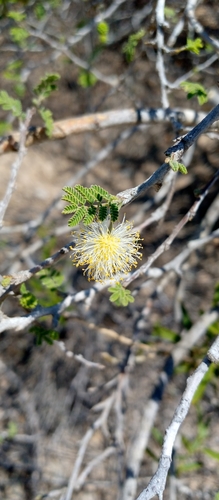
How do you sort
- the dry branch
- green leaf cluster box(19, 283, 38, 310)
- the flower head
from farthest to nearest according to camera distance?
the dry branch < green leaf cluster box(19, 283, 38, 310) < the flower head

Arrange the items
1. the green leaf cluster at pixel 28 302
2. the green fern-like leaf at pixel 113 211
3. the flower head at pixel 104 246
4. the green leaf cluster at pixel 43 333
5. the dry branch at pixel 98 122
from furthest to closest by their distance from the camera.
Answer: the dry branch at pixel 98 122, the green leaf cluster at pixel 43 333, the green leaf cluster at pixel 28 302, the flower head at pixel 104 246, the green fern-like leaf at pixel 113 211

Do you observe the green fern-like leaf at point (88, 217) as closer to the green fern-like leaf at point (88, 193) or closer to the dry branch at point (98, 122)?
the green fern-like leaf at point (88, 193)

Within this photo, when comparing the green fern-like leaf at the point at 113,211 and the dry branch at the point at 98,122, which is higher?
the dry branch at the point at 98,122

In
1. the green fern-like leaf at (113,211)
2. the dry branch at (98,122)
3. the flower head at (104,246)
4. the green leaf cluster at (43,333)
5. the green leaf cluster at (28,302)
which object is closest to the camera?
the green fern-like leaf at (113,211)

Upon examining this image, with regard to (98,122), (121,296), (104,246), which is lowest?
(121,296)

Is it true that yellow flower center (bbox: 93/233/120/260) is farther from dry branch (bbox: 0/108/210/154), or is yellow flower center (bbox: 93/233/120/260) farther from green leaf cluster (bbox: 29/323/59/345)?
dry branch (bbox: 0/108/210/154)

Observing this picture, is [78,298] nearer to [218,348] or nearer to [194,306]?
[218,348]

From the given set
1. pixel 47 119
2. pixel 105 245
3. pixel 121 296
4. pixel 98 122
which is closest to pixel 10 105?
pixel 47 119

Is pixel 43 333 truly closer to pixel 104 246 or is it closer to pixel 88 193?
pixel 104 246

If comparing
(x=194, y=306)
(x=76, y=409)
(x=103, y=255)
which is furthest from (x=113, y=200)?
(x=76, y=409)

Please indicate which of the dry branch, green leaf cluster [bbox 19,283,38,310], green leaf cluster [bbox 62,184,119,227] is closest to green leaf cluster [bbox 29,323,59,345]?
green leaf cluster [bbox 19,283,38,310]

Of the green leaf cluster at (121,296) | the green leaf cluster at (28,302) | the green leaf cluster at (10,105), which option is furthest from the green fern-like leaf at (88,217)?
the green leaf cluster at (10,105)
